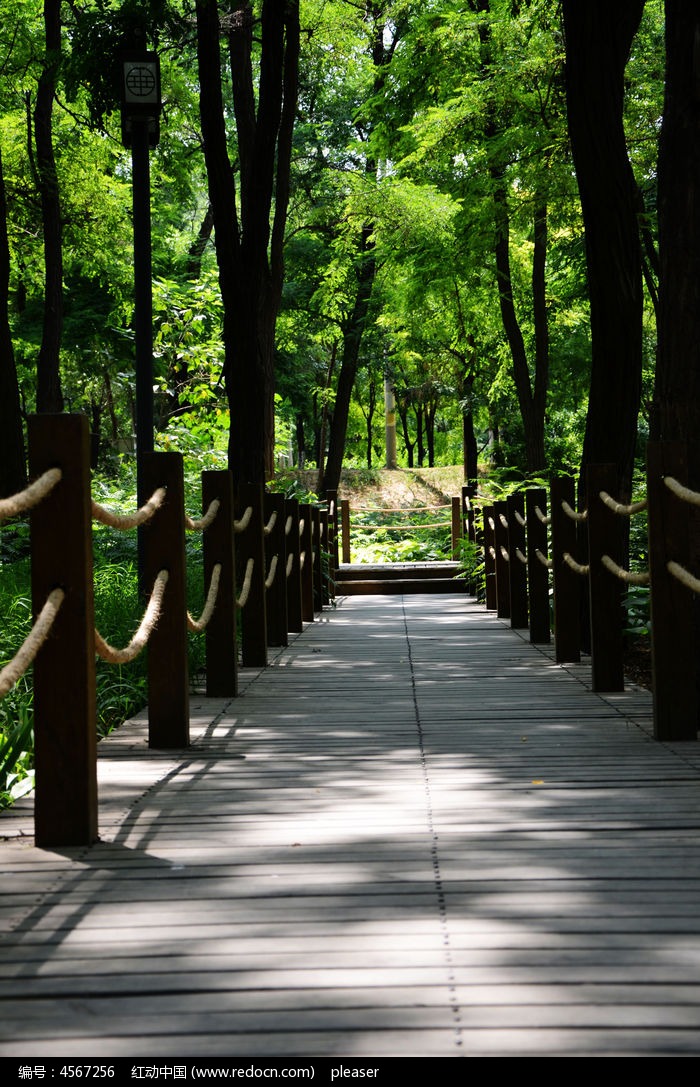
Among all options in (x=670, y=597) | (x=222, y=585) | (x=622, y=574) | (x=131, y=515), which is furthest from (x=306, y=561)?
(x=131, y=515)

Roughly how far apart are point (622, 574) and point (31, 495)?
317 centimetres

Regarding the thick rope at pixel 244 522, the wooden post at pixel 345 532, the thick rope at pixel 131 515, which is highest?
the thick rope at pixel 131 515

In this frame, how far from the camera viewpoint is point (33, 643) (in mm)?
3379

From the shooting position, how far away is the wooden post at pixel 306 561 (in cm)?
1165

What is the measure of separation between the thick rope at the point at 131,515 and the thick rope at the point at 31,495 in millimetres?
222

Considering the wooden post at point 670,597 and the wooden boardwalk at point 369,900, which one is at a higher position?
the wooden post at point 670,597

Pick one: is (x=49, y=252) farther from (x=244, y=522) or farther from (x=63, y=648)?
(x=63, y=648)

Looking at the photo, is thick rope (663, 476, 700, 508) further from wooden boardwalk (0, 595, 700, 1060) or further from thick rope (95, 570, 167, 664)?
thick rope (95, 570, 167, 664)

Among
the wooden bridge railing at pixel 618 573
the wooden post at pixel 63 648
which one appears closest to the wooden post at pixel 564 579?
the wooden bridge railing at pixel 618 573

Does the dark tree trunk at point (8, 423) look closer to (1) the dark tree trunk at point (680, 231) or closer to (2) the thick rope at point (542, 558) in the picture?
(2) the thick rope at point (542, 558)

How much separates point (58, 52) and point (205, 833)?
12297 mm

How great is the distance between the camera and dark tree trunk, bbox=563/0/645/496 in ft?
27.7

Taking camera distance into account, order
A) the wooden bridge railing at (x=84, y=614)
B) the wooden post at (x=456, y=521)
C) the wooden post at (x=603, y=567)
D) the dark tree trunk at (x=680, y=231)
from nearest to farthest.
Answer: the wooden bridge railing at (x=84, y=614) → the dark tree trunk at (x=680, y=231) → the wooden post at (x=603, y=567) → the wooden post at (x=456, y=521)

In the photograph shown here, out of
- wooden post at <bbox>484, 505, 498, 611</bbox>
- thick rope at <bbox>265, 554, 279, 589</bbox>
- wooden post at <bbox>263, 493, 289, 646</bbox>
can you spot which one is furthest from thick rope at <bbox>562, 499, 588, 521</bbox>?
wooden post at <bbox>484, 505, 498, 611</bbox>
